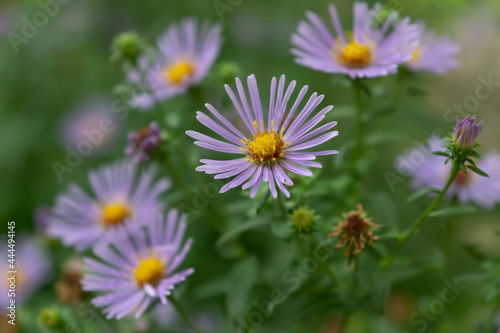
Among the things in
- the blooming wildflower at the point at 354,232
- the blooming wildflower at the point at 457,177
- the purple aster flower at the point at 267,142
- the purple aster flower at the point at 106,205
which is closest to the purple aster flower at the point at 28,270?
the purple aster flower at the point at 106,205

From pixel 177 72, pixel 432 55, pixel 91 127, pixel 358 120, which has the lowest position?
pixel 358 120

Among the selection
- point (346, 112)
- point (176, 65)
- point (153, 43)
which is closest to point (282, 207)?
point (346, 112)

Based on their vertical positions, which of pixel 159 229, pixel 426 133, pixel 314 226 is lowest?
pixel 314 226

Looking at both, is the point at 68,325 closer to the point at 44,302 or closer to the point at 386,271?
the point at 44,302

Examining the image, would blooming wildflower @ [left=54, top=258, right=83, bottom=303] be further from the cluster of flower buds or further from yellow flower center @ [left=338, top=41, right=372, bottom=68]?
the cluster of flower buds

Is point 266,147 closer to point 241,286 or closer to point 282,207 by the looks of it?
point 282,207

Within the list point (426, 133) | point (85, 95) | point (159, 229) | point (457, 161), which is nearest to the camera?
point (457, 161)

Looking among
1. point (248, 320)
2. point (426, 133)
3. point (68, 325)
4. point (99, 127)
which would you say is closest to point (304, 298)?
point (248, 320)
